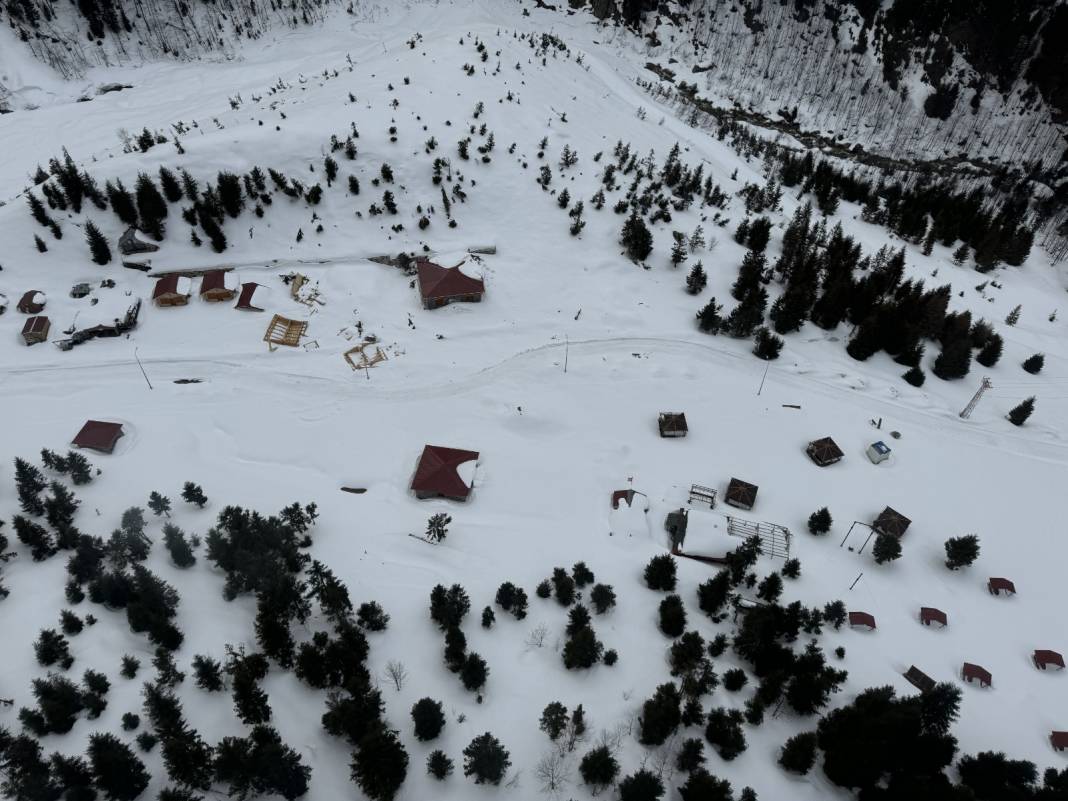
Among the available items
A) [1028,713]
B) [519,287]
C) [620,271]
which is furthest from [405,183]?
[1028,713]

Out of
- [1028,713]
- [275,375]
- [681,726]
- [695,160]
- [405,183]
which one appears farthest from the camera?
[695,160]

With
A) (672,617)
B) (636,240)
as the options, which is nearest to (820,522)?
(672,617)

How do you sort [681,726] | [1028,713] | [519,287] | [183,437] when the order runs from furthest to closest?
1. [519,287]
2. [183,437]
3. [1028,713]
4. [681,726]

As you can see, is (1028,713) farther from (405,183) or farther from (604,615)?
(405,183)

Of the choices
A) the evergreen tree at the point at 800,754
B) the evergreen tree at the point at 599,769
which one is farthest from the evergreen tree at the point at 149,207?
the evergreen tree at the point at 800,754

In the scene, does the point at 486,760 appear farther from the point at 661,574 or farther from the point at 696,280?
the point at 696,280

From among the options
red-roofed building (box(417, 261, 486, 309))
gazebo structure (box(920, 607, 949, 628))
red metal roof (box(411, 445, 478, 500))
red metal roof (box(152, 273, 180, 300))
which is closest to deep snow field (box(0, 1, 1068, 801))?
gazebo structure (box(920, 607, 949, 628))

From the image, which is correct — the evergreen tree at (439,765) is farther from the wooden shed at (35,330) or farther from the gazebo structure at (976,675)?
the wooden shed at (35,330)
